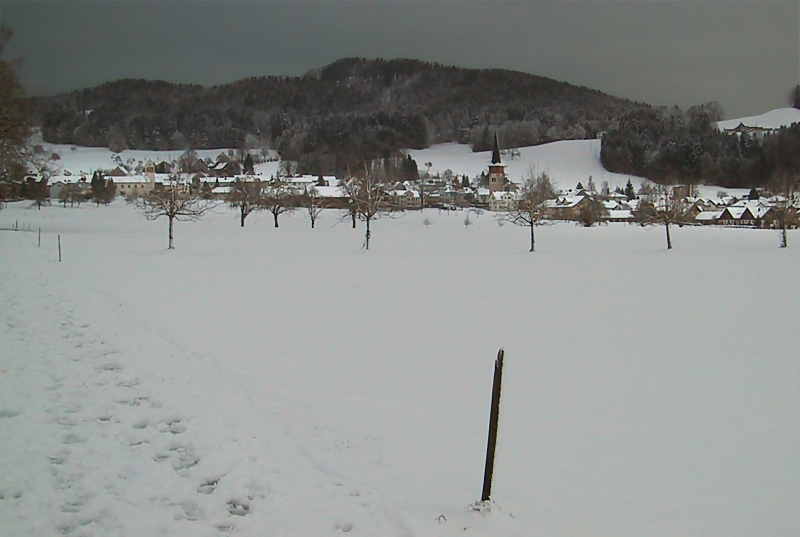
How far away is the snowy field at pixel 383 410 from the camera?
5.58 meters

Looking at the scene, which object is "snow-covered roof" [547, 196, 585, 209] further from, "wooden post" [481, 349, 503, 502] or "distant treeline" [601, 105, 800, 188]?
"wooden post" [481, 349, 503, 502]

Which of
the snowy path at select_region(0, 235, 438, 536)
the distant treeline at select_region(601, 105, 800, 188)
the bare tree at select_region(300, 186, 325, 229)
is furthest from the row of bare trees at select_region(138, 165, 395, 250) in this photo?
the distant treeline at select_region(601, 105, 800, 188)

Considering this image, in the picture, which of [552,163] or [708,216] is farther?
[552,163]

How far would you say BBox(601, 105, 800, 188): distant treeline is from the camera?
423 ft

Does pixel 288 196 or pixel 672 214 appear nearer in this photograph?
pixel 672 214

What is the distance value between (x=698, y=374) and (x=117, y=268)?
70.8 ft

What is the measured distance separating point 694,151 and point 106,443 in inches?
6045

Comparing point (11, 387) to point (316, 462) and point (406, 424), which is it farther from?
point (406, 424)

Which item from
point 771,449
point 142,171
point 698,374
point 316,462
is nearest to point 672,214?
point 698,374

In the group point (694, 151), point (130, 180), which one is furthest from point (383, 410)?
point (694, 151)

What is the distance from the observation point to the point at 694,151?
138 meters

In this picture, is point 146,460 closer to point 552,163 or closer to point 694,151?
point 694,151

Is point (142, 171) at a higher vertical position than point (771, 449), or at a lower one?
higher

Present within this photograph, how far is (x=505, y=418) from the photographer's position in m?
9.12
